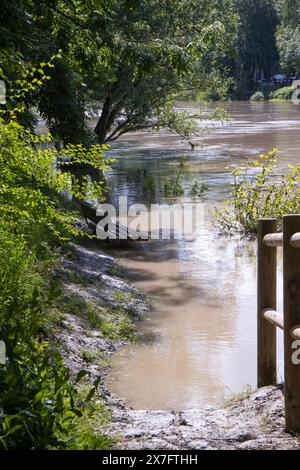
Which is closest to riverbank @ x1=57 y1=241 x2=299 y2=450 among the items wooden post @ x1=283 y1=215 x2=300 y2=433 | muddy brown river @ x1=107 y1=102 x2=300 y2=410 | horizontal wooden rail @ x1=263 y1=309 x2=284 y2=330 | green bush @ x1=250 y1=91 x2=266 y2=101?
wooden post @ x1=283 y1=215 x2=300 y2=433

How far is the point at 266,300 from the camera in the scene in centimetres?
574

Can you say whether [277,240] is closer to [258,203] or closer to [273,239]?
[273,239]

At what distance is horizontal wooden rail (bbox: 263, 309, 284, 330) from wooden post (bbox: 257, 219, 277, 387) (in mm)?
123

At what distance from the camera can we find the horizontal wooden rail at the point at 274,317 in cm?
515

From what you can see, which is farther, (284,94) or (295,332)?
(284,94)

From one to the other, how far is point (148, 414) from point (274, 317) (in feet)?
3.93

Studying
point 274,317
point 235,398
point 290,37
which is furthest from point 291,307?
point 290,37

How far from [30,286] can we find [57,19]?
11.8ft

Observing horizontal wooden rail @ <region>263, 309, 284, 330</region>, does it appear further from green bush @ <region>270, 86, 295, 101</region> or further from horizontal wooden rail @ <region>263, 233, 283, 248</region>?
green bush @ <region>270, 86, 295, 101</region>

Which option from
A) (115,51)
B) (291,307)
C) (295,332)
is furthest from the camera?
(115,51)

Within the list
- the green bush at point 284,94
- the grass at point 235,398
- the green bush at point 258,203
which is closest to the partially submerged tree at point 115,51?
the green bush at point 258,203

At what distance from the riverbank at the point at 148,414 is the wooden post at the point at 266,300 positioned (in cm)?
30

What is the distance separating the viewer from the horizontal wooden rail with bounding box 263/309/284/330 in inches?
203
